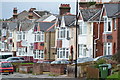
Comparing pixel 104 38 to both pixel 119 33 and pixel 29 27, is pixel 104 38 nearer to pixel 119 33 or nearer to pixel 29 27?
pixel 119 33

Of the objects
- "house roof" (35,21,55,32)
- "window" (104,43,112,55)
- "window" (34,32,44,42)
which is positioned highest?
"house roof" (35,21,55,32)

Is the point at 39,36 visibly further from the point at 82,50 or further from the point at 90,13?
the point at 90,13

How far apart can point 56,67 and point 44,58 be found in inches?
1005

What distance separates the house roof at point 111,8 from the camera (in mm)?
47278

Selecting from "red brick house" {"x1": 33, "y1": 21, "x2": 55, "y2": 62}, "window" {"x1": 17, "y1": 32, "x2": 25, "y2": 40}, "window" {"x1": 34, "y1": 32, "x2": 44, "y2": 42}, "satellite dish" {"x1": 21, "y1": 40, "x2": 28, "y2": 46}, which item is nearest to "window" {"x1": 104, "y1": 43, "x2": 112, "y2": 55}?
"red brick house" {"x1": 33, "y1": 21, "x2": 55, "y2": 62}

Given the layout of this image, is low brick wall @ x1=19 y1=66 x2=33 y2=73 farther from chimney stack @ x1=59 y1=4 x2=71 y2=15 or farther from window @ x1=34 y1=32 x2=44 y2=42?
chimney stack @ x1=59 y1=4 x2=71 y2=15

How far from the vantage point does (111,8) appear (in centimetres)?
4766

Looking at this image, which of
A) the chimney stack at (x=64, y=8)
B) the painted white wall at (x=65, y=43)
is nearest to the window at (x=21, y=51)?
the chimney stack at (x=64, y=8)

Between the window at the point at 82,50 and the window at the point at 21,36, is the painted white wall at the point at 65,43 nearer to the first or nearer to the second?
the window at the point at 82,50

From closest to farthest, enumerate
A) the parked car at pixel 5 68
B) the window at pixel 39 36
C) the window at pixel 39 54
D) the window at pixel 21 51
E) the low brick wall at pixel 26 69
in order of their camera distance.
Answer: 1. the parked car at pixel 5 68
2. the low brick wall at pixel 26 69
3. the window at pixel 39 36
4. the window at pixel 39 54
5. the window at pixel 21 51

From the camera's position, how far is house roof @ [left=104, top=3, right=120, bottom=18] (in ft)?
155

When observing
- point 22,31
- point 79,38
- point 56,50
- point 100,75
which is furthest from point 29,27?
point 100,75

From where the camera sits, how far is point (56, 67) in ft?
144

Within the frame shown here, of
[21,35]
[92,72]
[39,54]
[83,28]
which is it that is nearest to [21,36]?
[21,35]
